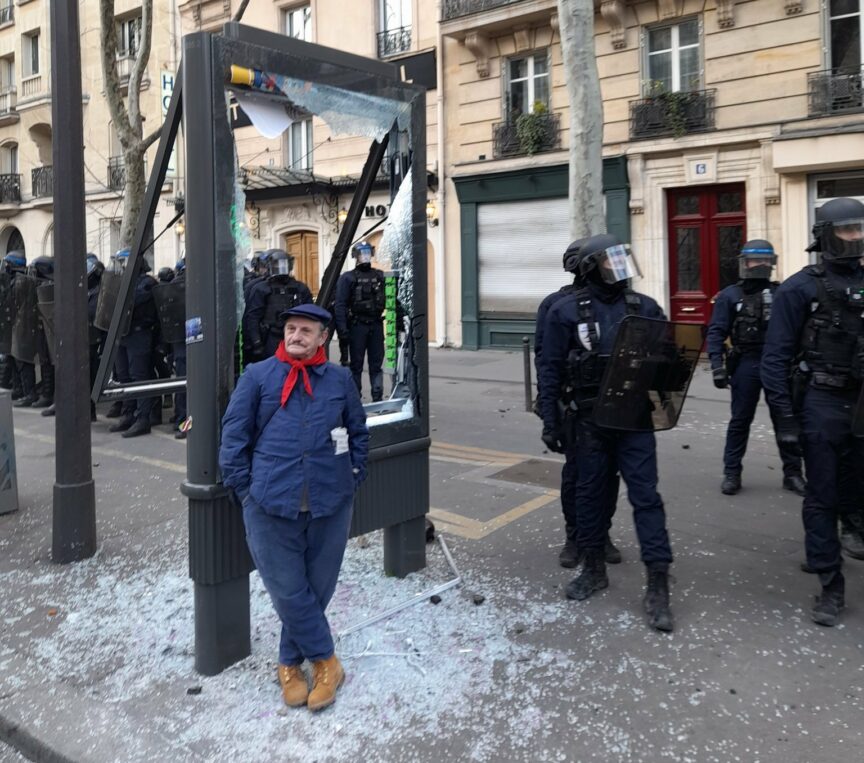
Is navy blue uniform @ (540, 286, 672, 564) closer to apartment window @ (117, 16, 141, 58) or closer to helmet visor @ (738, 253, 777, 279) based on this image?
helmet visor @ (738, 253, 777, 279)

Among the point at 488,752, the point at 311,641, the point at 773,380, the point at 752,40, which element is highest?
the point at 752,40

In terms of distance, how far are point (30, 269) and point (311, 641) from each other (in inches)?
364

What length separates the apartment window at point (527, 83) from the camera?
17266 millimetres

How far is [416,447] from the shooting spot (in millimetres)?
4438

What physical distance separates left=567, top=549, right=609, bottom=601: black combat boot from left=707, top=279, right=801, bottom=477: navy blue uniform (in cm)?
237

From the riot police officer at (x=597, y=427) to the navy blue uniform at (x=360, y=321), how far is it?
509cm

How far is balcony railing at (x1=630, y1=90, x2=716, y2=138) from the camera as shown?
49.5 ft

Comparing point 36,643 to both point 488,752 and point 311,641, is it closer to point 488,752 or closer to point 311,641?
point 311,641

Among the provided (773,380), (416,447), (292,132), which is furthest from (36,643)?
(292,132)

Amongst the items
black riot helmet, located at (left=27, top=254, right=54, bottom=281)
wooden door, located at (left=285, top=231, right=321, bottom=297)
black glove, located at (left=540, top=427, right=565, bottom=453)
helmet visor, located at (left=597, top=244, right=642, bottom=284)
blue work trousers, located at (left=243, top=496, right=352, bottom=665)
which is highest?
wooden door, located at (left=285, top=231, right=321, bottom=297)

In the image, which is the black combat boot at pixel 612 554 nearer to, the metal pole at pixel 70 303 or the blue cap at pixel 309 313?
the blue cap at pixel 309 313

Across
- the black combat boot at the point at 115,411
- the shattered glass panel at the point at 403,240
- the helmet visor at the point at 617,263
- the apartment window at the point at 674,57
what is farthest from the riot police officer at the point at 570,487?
the apartment window at the point at 674,57

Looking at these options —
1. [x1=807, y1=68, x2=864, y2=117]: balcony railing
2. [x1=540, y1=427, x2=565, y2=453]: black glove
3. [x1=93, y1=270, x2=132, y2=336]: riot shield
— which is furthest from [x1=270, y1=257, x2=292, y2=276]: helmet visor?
[x1=807, y1=68, x2=864, y2=117]: balcony railing

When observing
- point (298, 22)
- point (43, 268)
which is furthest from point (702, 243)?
point (298, 22)
